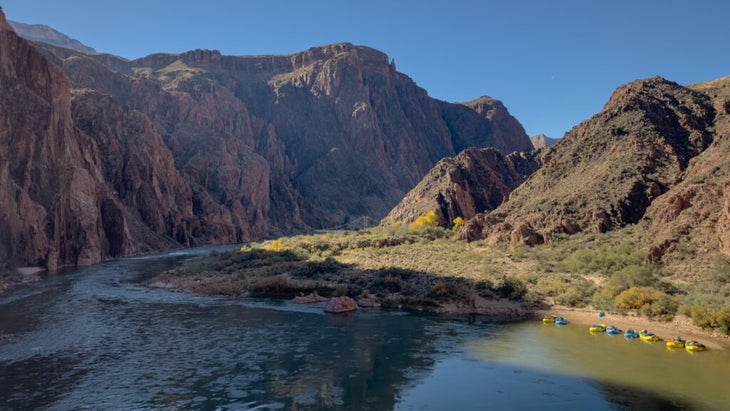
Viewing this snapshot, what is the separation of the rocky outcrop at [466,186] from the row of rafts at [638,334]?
185 ft

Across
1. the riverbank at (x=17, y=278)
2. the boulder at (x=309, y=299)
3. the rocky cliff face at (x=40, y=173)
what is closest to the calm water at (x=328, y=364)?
the boulder at (x=309, y=299)

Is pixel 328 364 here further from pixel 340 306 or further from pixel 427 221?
pixel 427 221

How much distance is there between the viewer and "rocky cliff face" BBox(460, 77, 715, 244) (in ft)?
182

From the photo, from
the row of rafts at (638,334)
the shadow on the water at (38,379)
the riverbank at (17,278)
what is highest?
the riverbank at (17,278)

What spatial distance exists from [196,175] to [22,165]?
75179 millimetres

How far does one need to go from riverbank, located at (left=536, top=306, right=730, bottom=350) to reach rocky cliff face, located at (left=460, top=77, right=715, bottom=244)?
17.8 meters

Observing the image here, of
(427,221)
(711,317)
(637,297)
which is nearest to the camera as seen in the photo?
(711,317)

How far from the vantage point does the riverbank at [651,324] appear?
3089 centimetres

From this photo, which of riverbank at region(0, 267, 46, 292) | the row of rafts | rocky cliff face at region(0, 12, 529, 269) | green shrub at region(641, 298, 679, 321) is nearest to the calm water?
the row of rafts

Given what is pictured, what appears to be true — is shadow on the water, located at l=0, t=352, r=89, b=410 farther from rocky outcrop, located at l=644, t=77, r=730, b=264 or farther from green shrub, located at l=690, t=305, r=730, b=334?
rocky outcrop, located at l=644, t=77, r=730, b=264

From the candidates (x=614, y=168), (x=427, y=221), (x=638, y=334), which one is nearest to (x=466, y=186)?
(x=427, y=221)

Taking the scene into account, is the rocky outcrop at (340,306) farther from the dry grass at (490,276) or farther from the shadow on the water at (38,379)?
the shadow on the water at (38,379)

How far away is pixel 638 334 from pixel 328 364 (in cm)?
1919

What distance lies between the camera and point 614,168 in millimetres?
60281
